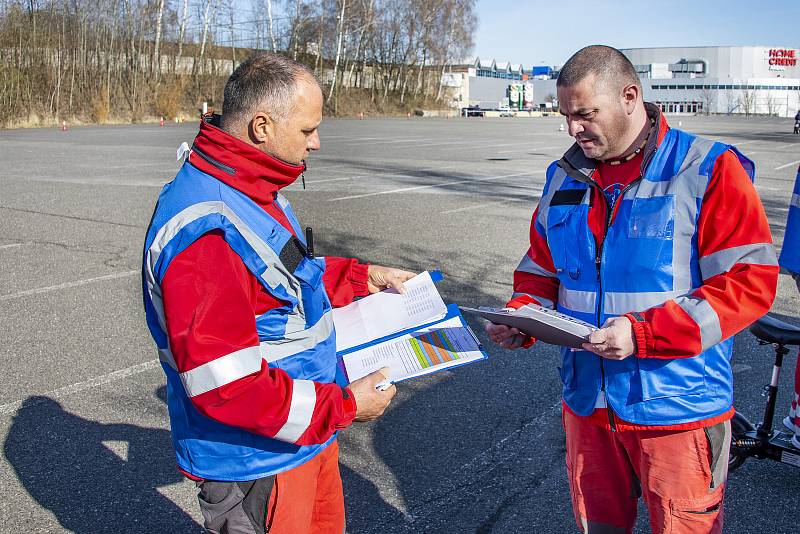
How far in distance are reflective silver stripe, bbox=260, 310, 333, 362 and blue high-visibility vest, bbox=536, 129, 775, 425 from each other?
899 millimetres

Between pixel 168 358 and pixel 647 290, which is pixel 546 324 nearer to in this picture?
pixel 647 290

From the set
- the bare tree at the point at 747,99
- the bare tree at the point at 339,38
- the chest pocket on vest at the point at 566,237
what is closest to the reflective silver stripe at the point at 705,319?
the chest pocket on vest at the point at 566,237

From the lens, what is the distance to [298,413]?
6.71 feet

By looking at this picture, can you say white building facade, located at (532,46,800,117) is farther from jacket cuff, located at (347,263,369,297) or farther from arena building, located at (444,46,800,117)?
jacket cuff, located at (347,263,369,297)

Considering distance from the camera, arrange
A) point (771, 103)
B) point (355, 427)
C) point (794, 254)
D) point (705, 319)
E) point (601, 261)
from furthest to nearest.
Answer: point (771, 103) → point (355, 427) → point (794, 254) → point (601, 261) → point (705, 319)

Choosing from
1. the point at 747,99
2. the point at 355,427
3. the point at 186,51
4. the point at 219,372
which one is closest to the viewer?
the point at 219,372

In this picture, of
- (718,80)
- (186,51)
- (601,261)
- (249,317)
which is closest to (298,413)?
(249,317)

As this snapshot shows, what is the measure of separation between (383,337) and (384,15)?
7025cm

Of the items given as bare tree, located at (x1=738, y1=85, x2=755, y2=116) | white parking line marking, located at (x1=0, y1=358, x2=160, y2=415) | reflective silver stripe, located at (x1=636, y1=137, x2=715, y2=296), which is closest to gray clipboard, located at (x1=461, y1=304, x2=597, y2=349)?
reflective silver stripe, located at (x1=636, y1=137, x2=715, y2=296)

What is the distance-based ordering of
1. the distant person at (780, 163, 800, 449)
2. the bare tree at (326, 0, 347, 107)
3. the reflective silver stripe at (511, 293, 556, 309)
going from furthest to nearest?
the bare tree at (326, 0, 347, 107) → the distant person at (780, 163, 800, 449) → the reflective silver stripe at (511, 293, 556, 309)

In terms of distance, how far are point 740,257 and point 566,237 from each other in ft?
1.81

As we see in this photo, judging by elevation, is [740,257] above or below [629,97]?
below

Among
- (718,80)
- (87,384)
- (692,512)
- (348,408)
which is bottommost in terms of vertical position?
(87,384)

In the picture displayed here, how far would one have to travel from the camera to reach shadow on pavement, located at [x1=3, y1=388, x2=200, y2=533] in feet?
A: 12.0
